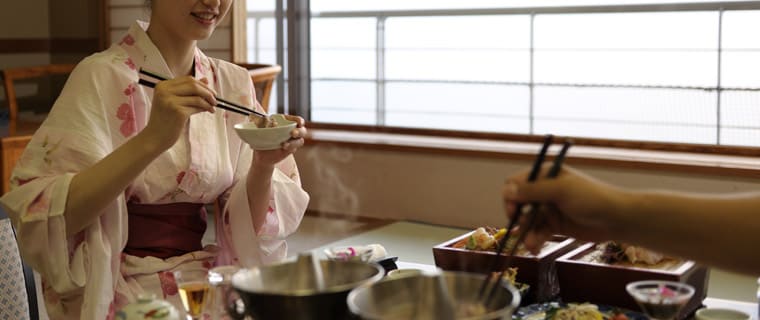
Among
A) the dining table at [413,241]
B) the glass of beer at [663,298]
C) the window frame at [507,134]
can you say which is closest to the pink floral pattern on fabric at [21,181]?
the glass of beer at [663,298]

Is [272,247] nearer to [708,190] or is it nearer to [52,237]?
[52,237]

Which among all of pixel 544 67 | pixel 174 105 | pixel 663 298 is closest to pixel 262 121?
pixel 174 105

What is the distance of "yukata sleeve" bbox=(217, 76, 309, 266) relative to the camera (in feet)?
7.27

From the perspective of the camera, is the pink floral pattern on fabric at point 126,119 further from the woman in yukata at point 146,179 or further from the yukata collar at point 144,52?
the yukata collar at point 144,52

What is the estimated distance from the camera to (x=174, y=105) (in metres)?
1.77

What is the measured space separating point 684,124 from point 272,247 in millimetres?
3775

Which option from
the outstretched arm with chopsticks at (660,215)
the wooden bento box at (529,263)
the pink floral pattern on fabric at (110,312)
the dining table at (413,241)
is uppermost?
the outstretched arm with chopsticks at (660,215)

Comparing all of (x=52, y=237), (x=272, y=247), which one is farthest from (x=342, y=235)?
(x=52, y=237)

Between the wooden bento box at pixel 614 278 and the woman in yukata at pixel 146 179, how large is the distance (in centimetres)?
63

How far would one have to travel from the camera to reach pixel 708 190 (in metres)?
4.28

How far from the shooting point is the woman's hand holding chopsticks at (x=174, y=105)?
5.82 feet

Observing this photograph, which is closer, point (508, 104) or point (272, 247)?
point (272, 247)

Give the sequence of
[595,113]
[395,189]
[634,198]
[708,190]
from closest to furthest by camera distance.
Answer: [634,198], [708,190], [395,189], [595,113]

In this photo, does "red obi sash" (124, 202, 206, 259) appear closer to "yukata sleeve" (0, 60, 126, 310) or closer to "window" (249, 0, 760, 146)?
"yukata sleeve" (0, 60, 126, 310)
